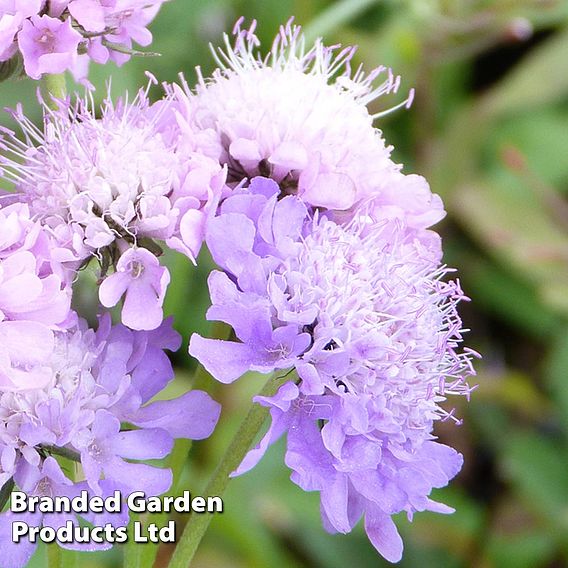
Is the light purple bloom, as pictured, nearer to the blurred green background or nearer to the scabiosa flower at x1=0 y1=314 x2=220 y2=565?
the scabiosa flower at x1=0 y1=314 x2=220 y2=565

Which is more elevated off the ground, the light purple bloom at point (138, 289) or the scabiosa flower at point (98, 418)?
the light purple bloom at point (138, 289)

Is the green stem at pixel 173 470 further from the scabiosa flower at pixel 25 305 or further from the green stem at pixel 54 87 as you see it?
the green stem at pixel 54 87

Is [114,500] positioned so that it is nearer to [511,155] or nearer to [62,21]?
[62,21]

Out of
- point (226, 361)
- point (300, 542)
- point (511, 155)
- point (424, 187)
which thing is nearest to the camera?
point (226, 361)

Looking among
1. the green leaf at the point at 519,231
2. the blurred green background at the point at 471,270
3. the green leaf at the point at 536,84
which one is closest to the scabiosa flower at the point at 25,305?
the blurred green background at the point at 471,270

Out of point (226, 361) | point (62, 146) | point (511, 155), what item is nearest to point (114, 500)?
point (226, 361)

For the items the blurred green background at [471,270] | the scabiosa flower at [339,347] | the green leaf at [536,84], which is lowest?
the blurred green background at [471,270]
